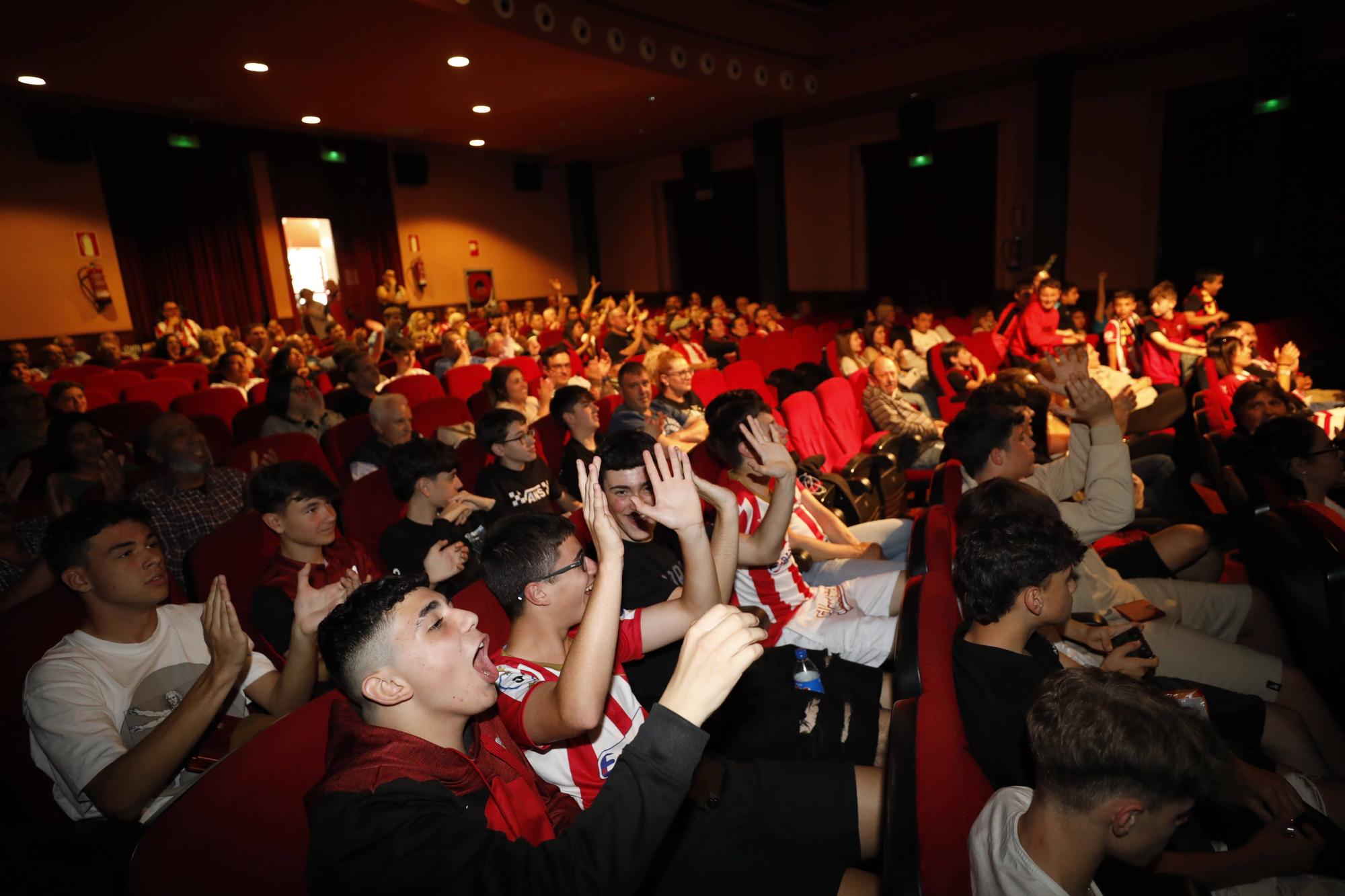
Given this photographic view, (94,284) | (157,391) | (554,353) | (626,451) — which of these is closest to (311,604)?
(626,451)

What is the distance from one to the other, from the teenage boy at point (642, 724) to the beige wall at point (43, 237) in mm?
11962

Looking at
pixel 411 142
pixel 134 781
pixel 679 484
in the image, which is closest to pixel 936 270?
pixel 411 142

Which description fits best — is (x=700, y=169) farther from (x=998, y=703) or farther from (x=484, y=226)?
Answer: (x=998, y=703)

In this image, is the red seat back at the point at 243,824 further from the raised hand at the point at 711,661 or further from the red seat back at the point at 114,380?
the red seat back at the point at 114,380

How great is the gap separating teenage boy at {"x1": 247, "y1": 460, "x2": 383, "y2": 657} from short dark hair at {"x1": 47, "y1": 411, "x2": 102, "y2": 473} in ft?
5.92

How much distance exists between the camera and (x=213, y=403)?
5203 mm

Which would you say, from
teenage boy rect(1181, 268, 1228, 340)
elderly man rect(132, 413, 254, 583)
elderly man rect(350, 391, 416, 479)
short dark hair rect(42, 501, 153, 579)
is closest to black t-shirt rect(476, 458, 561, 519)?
elderly man rect(350, 391, 416, 479)

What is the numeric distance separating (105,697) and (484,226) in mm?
14804

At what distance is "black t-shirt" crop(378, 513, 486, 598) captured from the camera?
262 centimetres

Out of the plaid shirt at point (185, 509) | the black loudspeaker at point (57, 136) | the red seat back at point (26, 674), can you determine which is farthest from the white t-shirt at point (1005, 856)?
the black loudspeaker at point (57, 136)

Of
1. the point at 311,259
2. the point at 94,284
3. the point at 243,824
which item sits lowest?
the point at 243,824

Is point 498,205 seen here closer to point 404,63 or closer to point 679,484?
point 404,63

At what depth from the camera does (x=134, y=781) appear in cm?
146

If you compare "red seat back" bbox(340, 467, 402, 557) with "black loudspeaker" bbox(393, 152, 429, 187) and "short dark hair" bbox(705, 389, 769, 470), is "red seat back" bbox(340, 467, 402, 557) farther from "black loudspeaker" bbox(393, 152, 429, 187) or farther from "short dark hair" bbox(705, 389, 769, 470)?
"black loudspeaker" bbox(393, 152, 429, 187)
